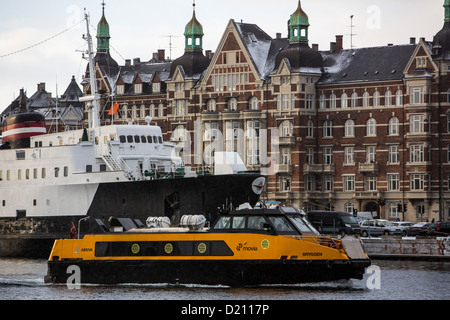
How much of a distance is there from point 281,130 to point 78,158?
155 ft

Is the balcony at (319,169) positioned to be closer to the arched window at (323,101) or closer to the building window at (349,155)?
the building window at (349,155)

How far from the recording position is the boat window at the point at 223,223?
45.0m

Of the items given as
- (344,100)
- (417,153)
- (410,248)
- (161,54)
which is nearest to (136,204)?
(410,248)

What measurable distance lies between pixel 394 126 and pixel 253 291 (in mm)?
67380

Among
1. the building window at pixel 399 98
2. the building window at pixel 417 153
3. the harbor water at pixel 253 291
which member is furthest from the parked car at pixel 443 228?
the harbor water at pixel 253 291

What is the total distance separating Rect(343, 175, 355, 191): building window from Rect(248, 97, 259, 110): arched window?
41.0 feet

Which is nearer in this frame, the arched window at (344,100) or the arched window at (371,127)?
the arched window at (371,127)

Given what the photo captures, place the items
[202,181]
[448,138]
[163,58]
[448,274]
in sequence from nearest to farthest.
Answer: [448,274] < [202,181] < [448,138] < [163,58]

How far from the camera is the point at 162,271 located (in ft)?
152

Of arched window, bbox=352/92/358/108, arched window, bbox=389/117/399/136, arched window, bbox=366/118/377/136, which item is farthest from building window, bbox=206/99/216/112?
arched window, bbox=389/117/399/136

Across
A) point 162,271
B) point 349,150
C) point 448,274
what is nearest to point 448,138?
point 349,150

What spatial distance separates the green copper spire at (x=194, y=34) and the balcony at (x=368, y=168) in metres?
24.2
